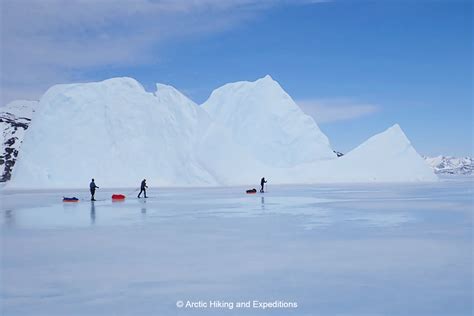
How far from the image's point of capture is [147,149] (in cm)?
3872

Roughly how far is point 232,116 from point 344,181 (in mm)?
16632

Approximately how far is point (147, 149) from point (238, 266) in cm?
3306

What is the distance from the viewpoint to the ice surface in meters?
4.88

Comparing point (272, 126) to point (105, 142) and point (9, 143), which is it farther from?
point (9, 143)

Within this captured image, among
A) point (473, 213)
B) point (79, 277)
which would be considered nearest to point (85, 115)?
point (473, 213)

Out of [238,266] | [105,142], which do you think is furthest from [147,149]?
[238,266]

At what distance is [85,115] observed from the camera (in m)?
38.8

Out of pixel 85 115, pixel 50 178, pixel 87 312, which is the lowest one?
pixel 87 312

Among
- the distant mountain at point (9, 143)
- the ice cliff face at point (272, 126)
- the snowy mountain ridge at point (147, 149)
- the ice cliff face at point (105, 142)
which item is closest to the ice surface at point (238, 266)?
the ice cliff face at point (105, 142)

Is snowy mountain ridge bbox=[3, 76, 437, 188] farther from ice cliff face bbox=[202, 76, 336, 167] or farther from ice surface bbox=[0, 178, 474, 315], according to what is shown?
ice surface bbox=[0, 178, 474, 315]

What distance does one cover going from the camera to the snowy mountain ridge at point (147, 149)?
3672cm

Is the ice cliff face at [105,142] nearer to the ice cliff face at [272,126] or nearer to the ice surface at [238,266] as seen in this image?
the ice cliff face at [272,126]

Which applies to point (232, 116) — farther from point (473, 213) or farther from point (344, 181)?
point (473, 213)

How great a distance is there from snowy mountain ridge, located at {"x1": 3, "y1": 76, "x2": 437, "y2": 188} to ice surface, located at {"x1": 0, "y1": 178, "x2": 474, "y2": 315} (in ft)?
85.3
